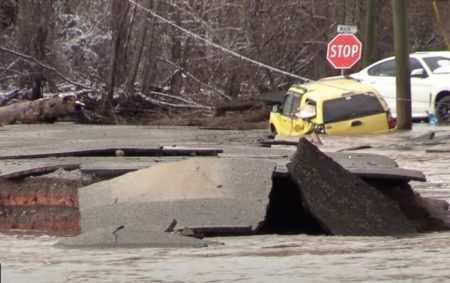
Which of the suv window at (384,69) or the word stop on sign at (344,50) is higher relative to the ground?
the word stop on sign at (344,50)

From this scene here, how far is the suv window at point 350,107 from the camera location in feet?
74.9

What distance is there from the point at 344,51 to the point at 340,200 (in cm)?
1733

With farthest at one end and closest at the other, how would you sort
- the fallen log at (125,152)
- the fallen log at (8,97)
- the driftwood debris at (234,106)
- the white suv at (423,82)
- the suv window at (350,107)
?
the fallen log at (8,97) → the driftwood debris at (234,106) → the white suv at (423,82) → the suv window at (350,107) → the fallen log at (125,152)

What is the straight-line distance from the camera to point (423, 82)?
2614 cm

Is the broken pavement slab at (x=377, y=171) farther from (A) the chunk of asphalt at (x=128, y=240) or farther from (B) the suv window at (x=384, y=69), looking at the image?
(B) the suv window at (x=384, y=69)

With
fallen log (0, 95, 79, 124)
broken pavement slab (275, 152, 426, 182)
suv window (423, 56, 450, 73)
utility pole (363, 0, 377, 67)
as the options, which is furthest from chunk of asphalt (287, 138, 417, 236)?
utility pole (363, 0, 377, 67)

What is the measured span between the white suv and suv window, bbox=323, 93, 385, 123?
309 cm

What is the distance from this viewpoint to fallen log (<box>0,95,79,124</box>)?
92.4 feet

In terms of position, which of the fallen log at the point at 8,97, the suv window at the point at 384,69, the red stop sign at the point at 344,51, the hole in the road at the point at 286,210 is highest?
the red stop sign at the point at 344,51

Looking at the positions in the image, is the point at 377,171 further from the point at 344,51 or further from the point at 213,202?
the point at 344,51

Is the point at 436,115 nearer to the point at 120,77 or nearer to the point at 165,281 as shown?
the point at 120,77

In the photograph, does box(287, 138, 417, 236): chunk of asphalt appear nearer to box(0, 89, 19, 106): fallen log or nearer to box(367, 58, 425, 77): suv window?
box(367, 58, 425, 77): suv window

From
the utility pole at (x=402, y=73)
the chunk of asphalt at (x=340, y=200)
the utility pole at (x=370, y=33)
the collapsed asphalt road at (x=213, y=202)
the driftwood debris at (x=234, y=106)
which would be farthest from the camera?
the driftwood debris at (x=234, y=106)

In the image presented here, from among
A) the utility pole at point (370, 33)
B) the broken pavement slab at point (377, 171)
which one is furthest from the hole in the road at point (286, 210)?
the utility pole at point (370, 33)
